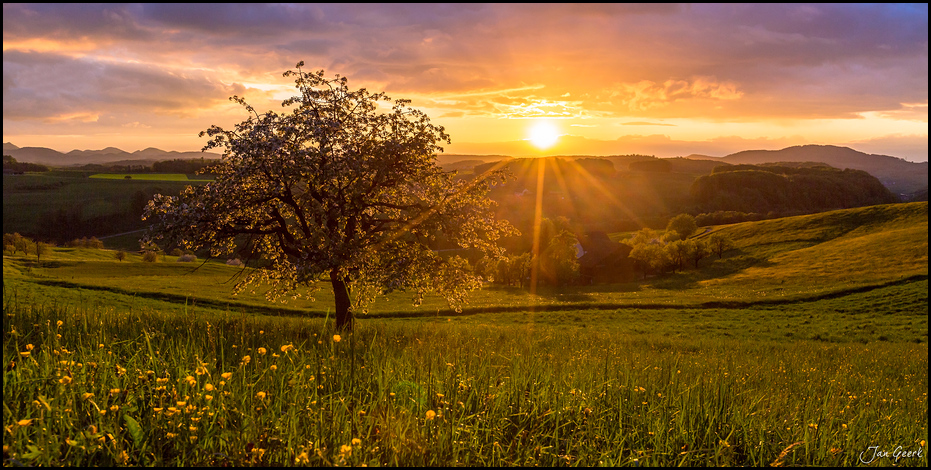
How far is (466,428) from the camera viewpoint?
4.73m

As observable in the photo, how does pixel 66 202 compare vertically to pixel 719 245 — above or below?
above

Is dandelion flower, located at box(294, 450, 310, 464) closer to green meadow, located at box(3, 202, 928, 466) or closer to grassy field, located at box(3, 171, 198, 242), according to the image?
green meadow, located at box(3, 202, 928, 466)

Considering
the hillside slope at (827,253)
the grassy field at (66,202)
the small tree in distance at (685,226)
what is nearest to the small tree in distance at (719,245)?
the hillside slope at (827,253)

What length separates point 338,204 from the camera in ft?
50.0

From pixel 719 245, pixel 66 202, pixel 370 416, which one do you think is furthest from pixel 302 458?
pixel 66 202

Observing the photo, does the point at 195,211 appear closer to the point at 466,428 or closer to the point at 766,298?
the point at 466,428

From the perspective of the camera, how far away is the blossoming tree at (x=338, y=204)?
46.8 ft

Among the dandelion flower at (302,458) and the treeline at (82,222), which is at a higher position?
the dandelion flower at (302,458)

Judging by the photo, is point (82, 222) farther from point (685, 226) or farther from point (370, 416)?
point (370, 416)

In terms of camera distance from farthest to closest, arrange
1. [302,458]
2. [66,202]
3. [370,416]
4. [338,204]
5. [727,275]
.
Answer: [66,202]
[727,275]
[338,204]
[370,416]
[302,458]

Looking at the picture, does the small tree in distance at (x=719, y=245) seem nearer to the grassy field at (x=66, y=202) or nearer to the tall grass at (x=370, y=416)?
the tall grass at (x=370, y=416)

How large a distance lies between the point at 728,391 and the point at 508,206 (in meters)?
191

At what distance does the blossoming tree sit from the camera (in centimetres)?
1427

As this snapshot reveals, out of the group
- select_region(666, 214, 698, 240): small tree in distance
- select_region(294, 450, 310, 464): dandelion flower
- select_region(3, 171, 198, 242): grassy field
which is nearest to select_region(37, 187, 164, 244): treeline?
select_region(3, 171, 198, 242): grassy field
